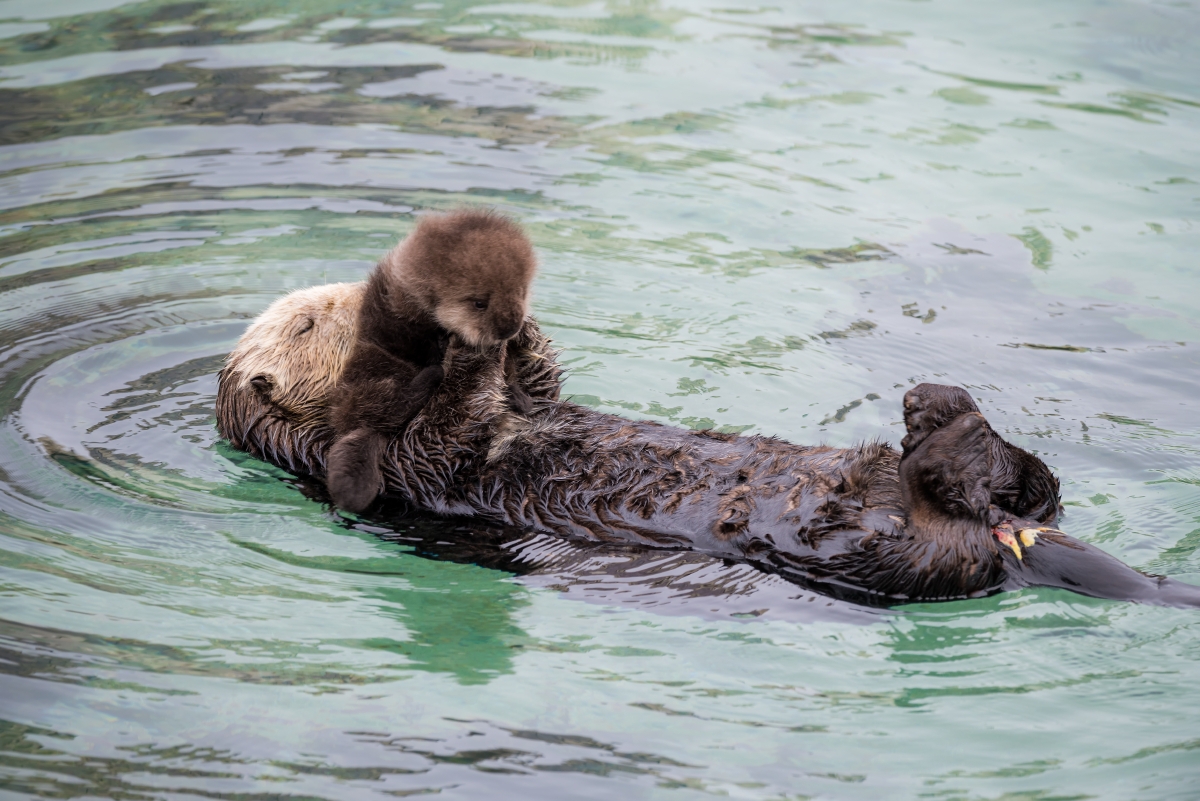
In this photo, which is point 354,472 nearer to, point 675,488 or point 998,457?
point 675,488

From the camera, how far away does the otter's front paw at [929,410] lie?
10.3 feet

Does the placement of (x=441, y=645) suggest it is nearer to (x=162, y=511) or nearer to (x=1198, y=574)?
(x=162, y=511)

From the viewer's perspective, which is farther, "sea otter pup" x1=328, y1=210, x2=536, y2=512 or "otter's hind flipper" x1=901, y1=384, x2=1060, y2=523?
"sea otter pup" x1=328, y1=210, x2=536, y2=512

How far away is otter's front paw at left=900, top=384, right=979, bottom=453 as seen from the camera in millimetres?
3154

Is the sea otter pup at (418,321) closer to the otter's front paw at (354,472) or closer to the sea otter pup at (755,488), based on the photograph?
the otter's front paw at (354,472)

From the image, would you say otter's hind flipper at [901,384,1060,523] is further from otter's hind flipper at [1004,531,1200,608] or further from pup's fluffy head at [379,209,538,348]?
pup's fluffy head at [379,209,538,348]

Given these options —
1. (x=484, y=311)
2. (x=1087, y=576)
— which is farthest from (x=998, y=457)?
(x=484, y=311)

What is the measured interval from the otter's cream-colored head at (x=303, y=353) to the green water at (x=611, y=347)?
0.35 meters

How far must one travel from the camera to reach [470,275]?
3373 mm

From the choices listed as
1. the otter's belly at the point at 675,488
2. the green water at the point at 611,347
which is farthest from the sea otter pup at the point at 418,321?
the green water at the point at 611,347

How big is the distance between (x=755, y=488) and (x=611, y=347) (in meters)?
1.77

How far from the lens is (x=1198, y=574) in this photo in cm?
342

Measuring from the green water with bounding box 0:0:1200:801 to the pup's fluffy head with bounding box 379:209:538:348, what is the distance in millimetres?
786

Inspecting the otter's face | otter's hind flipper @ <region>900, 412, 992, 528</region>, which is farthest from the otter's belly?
the otter's face
